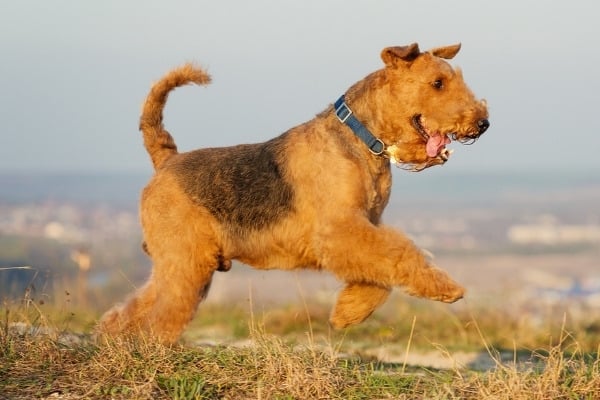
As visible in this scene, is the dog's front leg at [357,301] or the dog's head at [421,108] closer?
the dog's head at [421,108]

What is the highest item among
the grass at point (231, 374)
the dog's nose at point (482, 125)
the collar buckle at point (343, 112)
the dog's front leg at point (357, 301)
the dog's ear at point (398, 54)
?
the dog's ear at point (398, 54)

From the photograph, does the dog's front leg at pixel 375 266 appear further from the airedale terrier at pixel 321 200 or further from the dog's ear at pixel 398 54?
the dog's ear at pixel 398 54

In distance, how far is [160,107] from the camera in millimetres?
7113

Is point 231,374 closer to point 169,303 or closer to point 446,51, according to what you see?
point 169,303

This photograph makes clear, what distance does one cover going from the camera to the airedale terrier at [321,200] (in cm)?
583

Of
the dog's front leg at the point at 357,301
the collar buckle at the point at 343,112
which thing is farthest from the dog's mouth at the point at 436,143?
the dog's front leg at the point at 357,301

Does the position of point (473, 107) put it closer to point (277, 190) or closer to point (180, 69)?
point (277, 190)

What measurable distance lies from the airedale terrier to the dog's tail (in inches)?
9.6

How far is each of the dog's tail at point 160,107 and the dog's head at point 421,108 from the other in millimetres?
1575

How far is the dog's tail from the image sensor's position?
23.2 ft

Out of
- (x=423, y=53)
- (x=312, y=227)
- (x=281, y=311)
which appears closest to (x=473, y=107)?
(x=423, y=53)

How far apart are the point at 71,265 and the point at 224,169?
6.09 metres

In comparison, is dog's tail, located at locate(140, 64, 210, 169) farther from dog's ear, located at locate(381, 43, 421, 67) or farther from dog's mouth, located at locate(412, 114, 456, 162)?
dog's mouth, located at locate(412, 114, 456, 162)

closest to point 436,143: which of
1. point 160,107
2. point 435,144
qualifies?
point 435,144
